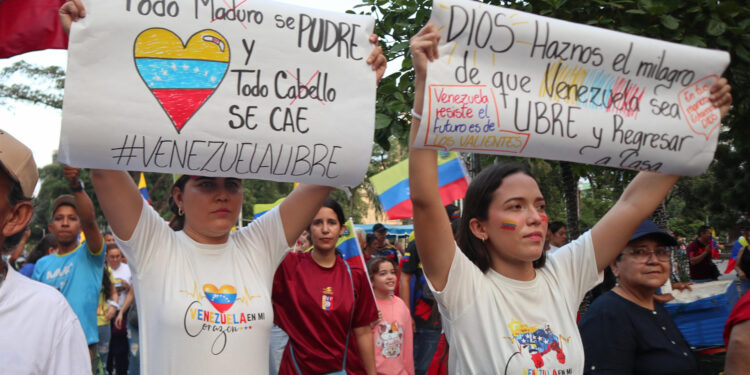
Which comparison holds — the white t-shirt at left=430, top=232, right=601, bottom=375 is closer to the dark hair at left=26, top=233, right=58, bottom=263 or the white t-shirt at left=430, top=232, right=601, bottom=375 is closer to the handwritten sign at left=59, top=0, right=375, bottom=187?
the handwritten sign at left=59, top=0, right=375, bottom=187

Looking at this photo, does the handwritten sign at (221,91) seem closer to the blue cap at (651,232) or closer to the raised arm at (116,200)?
the raised arm at (116,200)

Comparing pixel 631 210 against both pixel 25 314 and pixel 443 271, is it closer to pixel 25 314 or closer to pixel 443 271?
pixel 443 271

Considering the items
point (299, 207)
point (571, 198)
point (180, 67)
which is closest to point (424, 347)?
point (571, 198)

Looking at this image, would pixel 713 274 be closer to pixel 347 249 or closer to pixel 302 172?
pixel 347 249

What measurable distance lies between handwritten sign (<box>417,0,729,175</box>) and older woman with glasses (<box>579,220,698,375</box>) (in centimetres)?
48

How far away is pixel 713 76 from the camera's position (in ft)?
10.00

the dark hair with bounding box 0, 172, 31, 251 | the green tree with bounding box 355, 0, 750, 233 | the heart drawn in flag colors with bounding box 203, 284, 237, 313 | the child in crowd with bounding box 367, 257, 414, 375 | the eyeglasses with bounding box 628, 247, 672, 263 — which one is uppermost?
the green tree with bounding box 355, 0, 750, 233

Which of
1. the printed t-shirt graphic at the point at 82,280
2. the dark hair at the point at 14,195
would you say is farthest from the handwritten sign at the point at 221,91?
the printed t-shirt graphic at the point at 82,280

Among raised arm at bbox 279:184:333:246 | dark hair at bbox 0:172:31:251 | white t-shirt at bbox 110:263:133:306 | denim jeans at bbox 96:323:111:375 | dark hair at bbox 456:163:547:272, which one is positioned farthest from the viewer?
white t-shirt at bbox 110:263:133:306

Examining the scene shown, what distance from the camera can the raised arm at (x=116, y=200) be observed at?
2.56m

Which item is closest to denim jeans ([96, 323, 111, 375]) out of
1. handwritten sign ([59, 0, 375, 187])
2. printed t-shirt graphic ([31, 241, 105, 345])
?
printed t-shirt graphic ([31, 241, 105, 345])

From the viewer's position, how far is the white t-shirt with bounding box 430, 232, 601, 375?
2.42 meters

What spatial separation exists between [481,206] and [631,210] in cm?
74

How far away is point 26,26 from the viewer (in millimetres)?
4238
